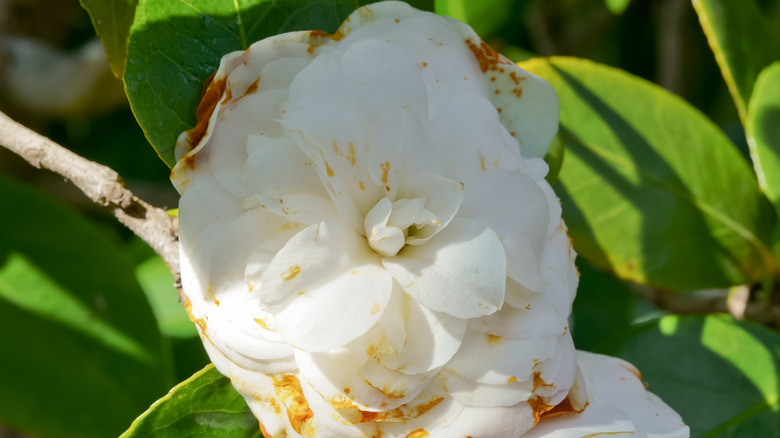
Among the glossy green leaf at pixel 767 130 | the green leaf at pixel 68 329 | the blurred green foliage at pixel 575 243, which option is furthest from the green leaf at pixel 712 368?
the green leaf at pixel 68 329

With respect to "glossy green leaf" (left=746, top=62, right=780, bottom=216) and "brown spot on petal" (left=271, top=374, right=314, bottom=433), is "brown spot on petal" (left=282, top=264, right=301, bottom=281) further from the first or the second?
"glossy green leaf" (left=746, top=62, right=780, bottom=216)

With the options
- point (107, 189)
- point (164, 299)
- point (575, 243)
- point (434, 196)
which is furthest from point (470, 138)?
point (164, 299)

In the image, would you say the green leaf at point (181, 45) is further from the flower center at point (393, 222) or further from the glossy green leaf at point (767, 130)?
the glossy green leaf at point (767, 130)

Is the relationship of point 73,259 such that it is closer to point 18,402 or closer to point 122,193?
point 18,402

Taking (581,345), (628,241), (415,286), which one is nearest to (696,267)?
(628,241)

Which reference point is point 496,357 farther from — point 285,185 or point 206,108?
point 206,108

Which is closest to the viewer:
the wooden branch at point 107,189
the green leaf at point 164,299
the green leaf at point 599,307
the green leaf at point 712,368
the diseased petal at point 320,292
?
the diseased petal at point 320,292
